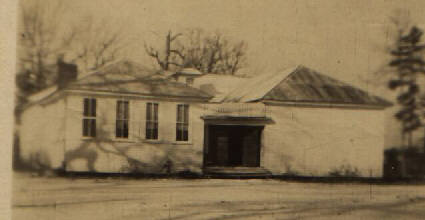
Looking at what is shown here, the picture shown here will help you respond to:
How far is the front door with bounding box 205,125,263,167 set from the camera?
3227mm

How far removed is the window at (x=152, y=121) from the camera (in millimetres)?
3229

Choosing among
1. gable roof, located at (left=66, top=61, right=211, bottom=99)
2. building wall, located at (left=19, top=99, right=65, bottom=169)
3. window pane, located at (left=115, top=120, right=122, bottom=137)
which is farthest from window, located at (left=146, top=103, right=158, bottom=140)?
building wall, located at (left=19, top=99, right=65, bottom=169)

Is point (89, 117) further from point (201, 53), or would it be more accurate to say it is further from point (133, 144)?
point (201, 53)

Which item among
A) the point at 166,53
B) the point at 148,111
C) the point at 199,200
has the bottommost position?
the point at 199,200

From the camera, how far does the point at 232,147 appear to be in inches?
126

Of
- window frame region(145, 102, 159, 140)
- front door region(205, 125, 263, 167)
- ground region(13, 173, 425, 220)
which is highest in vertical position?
window frame region(145, 102, 159, 140)

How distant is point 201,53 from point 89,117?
1.21 m

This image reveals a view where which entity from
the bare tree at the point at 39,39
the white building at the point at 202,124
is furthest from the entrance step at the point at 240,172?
the bare tree at the point at 39,39

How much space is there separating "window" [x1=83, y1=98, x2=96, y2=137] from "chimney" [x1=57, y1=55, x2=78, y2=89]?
256 millimetres

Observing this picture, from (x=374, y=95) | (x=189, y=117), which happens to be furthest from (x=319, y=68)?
(x=189, y=117)

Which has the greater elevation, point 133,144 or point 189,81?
point 189,81

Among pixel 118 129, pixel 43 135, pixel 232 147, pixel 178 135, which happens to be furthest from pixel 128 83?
pixel 232 147

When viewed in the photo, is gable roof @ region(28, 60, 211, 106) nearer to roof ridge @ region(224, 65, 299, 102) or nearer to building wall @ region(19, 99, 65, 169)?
building wall @ region(19, 99, 65, 169)

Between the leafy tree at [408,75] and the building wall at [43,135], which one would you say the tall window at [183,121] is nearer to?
the building wall at [43,135]
